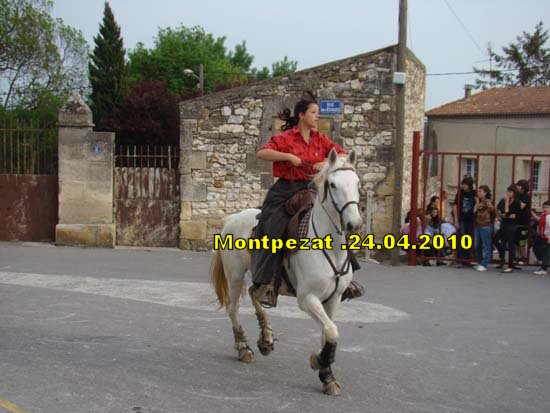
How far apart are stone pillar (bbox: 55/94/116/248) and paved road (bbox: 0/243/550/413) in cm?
291

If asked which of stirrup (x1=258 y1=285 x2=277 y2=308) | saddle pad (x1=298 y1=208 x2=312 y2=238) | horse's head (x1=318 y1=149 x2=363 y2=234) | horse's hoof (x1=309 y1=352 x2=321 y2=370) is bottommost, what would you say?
horse's hoof (x1=309 y1=352 x2=321 y2=370)

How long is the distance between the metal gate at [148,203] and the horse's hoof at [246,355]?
8904mm

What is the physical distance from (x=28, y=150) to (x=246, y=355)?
10.7m

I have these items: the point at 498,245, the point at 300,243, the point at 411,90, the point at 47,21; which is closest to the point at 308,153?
the point at 300,243

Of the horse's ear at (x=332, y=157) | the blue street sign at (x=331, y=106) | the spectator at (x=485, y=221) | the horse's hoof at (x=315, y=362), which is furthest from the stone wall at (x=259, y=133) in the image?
the horse's hoof at (x=315, y=362)

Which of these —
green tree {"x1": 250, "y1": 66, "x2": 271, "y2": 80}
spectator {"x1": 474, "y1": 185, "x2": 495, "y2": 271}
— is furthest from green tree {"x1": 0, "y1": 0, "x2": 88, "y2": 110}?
green tree {"x1": 250, "y1": 66, "x2": 271, "y2": 80}

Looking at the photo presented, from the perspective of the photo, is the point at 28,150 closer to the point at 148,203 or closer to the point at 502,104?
the point at 148,203

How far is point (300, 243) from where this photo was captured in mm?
5898

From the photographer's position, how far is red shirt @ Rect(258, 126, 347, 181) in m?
6.25

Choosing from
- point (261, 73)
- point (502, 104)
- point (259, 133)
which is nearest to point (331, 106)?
point (259, 133)

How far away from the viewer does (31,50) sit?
85.9 feet

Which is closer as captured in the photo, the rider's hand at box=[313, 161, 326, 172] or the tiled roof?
the rider's hand at box=[313, 161, 326, 172]

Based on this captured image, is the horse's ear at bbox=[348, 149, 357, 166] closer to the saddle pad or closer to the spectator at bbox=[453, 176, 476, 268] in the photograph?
the saddle pad

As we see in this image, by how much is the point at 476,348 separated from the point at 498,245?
6264 mm
